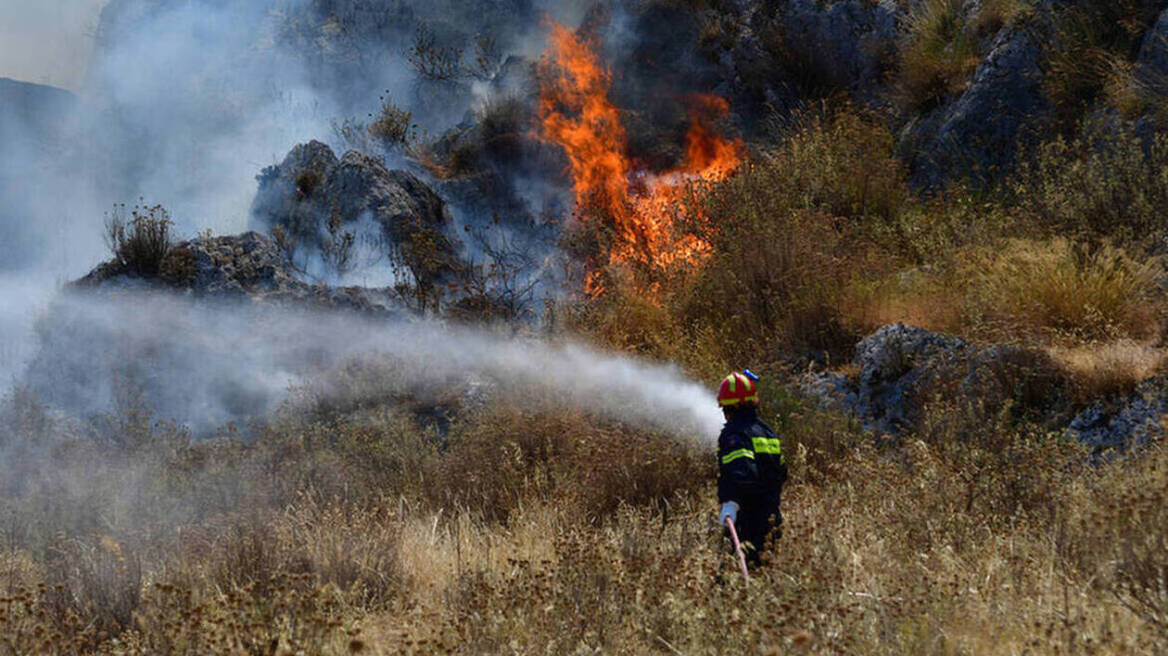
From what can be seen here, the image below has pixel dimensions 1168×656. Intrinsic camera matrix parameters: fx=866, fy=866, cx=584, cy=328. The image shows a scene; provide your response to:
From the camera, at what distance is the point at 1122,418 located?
17.3 ft

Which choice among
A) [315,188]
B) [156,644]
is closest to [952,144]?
[315,188]

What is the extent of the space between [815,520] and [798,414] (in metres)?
1.67

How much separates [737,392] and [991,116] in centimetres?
766

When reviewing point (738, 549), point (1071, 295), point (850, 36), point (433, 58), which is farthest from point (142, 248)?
point (850, 36)

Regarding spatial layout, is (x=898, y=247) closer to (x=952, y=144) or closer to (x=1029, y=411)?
(x=952, y=144)

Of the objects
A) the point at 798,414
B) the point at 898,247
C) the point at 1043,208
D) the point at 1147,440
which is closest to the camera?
the point at 1147,440

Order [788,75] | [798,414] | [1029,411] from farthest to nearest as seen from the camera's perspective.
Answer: [788,75] < [798,414] < [1029,411]

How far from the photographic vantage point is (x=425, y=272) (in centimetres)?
1040

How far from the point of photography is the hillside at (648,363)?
353 cm

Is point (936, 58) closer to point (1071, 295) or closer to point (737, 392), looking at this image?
point (1071, 295)

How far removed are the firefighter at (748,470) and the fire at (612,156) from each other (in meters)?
5.98

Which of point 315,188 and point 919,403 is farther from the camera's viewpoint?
point 315,188

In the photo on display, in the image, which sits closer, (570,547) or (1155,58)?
(570,547)

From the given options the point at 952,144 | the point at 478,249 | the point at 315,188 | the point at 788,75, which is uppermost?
the point at 788,75
